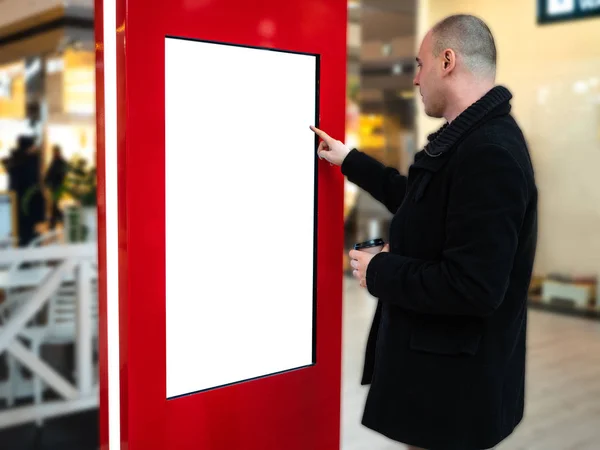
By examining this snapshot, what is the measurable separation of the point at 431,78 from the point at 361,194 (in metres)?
7.63

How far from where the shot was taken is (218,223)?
1.46 m

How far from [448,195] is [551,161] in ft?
17.9

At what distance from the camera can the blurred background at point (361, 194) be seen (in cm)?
346

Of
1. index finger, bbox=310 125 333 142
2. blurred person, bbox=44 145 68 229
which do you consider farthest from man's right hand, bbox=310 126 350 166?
blurred person, bbox=44 145 68 229

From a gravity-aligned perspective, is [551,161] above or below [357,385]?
above

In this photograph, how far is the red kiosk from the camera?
4.23 feet

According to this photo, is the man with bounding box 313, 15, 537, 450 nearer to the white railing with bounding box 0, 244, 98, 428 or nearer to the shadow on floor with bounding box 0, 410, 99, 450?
the shadow on floor with bounding box 0, 410, 99, 450

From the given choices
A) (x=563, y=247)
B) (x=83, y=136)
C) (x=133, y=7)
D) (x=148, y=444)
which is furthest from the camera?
(x=83, y=136)

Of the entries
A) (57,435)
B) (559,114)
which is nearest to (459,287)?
(57,435)

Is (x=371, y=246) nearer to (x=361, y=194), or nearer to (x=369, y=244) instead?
(x=369, y=244)

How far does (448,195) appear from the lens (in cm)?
139

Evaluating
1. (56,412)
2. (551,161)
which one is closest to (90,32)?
(551,161)

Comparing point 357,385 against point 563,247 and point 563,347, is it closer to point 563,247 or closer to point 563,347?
point 563,347

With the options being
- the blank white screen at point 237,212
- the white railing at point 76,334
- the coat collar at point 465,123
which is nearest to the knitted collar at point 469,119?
the coat collar at point 465,123
